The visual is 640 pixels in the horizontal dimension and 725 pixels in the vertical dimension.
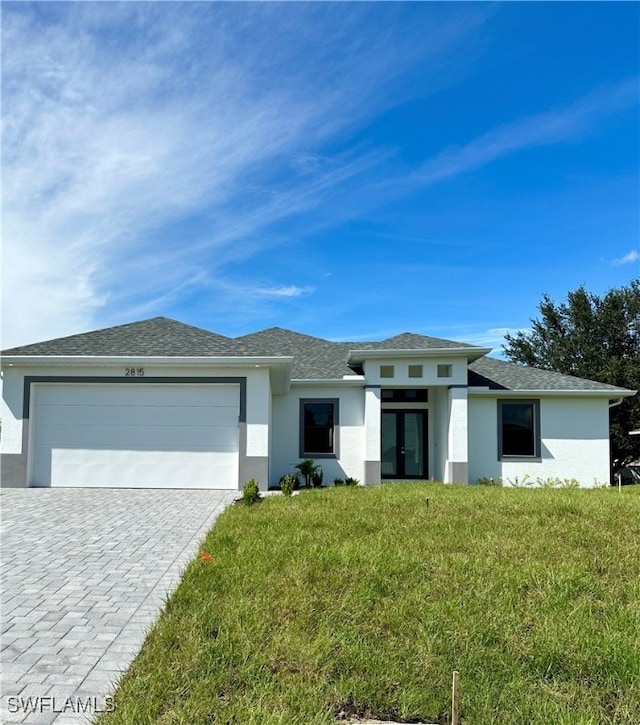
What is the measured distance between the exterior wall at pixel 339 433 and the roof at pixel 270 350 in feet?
1.78

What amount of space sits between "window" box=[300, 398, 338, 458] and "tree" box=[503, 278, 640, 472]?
1798 centimetres

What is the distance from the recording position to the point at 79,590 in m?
4.64

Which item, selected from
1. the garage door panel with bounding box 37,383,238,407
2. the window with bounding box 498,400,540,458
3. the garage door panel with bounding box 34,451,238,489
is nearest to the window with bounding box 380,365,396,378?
the window with bounding box 498,400,540,458

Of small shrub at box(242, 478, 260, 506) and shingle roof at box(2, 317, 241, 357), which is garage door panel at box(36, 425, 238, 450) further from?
small shrub at box(242, 478, 260, 506)

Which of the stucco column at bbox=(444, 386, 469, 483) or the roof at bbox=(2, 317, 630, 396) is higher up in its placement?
the roof at bbox=(2, 317, 630, 396)

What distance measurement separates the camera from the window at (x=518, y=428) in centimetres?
1441

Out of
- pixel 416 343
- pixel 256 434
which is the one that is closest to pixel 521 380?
pixel 416 343

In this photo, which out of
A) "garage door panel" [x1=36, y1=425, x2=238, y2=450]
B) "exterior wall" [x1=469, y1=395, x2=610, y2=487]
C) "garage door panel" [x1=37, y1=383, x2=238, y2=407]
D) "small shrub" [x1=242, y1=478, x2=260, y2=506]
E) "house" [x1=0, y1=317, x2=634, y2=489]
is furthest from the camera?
"exterior wall" [x1=469, y1=395, x2=610, y2=487]

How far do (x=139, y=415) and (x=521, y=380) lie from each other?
11.4 meters

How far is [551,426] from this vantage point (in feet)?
47.5

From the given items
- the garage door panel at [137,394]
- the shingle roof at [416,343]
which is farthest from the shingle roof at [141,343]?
the shingle roof at [416,343]

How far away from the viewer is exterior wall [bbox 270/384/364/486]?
14.1 metres

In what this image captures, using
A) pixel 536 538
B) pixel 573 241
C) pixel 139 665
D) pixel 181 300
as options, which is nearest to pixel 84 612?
pixel 139 665

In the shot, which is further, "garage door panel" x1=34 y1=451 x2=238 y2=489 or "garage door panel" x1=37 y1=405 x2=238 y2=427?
"garage door panel" x1=37 y1=405 x2=238 y2=427
